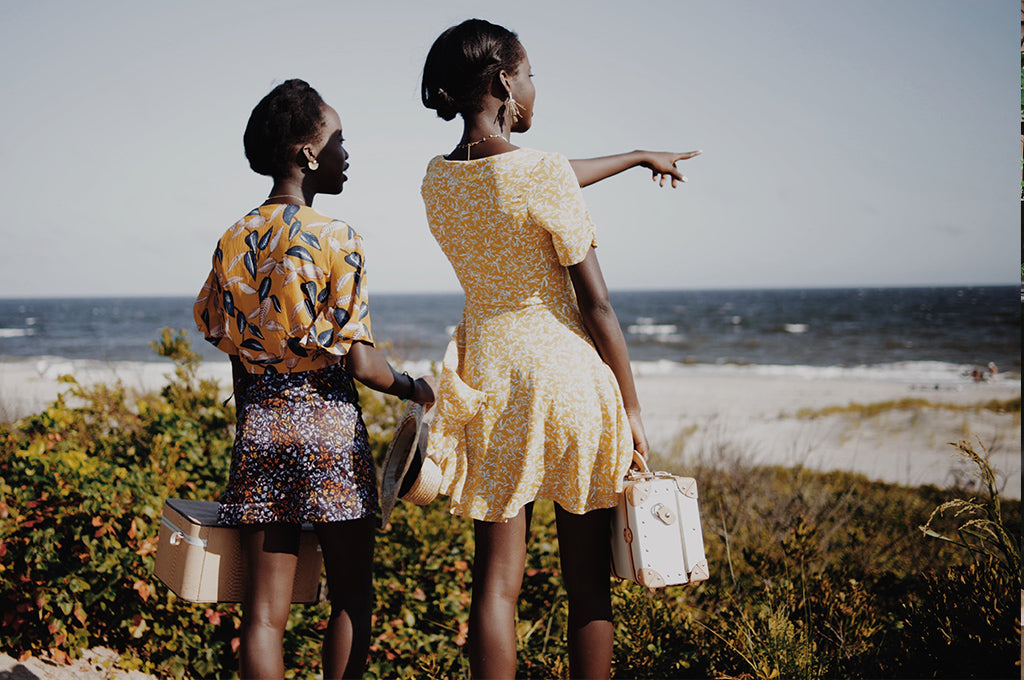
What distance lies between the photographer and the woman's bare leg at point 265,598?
1992 mm

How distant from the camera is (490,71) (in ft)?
6.44

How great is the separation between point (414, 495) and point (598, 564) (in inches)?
21.8

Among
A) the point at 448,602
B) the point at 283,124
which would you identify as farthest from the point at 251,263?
the point at 448,602

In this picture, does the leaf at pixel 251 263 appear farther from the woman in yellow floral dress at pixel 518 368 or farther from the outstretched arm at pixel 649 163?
the outstretched arm at pixel 649 163

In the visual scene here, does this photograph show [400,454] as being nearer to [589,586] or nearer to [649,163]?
[589,586]

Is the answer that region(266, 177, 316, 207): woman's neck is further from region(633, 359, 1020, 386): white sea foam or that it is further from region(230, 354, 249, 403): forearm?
region(633, 359, 1020, 386): white sea foam

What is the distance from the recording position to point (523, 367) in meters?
1.95

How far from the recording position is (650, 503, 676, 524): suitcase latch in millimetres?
1939

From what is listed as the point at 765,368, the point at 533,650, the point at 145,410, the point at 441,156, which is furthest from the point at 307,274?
the point at 765,368

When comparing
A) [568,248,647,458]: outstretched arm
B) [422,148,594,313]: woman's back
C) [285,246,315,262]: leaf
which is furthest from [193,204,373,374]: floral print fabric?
[568,248,647,458]: outstretched arm

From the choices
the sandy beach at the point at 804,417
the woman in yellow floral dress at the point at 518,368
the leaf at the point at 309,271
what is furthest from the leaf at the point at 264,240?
the sandy beach at the point at 804,417

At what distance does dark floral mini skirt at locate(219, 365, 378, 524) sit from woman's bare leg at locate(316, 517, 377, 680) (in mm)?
93

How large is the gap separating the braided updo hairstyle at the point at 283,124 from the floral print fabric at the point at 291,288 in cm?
16

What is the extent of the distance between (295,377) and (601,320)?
2.82ft
